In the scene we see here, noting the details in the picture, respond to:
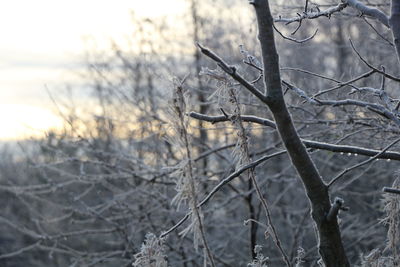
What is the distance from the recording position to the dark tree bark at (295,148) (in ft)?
8.31

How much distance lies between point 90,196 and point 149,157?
762 centimetres

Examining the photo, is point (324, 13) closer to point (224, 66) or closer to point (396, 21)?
point (396, 21)

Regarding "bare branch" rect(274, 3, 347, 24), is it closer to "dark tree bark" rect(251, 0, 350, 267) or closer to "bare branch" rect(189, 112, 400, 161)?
"bare branch" rect(189, 112, 400, 161)

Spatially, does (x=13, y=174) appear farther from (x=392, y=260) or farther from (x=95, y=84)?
(x=392, y=260)

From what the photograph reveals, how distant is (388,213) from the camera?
337 centimetres

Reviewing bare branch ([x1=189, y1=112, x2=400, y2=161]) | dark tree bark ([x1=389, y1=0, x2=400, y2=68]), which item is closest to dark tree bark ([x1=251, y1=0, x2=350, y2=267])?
bare branch ([x1=189, y1=112, x2=400, y2=161])

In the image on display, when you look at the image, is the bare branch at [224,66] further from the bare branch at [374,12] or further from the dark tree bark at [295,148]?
the bare branch at [374,12]

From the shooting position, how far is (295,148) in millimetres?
2568

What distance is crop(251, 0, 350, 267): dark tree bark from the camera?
8.31 feet

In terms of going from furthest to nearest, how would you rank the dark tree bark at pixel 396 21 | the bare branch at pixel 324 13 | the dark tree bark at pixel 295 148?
the bare branch at pixel 324 13
the dark tree bark at pixel 396 21
the dark tree bark at pixel 295 148

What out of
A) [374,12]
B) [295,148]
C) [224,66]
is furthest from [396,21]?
[224,66]

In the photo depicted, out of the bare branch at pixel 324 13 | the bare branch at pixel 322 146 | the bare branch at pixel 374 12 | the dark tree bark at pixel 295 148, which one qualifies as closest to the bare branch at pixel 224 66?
the dark tree bark at pixel 295 148

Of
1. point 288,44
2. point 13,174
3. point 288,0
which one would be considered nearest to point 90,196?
point 13,174

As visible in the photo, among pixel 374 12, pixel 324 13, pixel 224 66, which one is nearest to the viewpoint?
pixel 224 66
